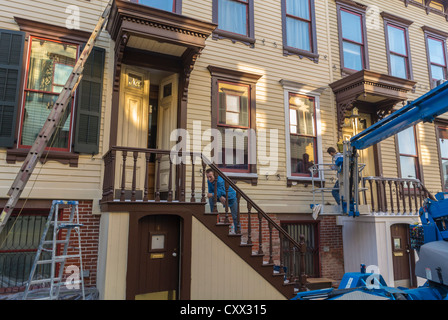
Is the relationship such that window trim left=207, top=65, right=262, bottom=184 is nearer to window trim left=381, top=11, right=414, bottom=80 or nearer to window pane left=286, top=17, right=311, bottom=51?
window pane left=286, top=17, right=311, bottom=51

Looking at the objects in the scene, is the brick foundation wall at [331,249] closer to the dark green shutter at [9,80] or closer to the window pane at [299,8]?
the window pane at [299,8]

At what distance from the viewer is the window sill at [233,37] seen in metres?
8.48

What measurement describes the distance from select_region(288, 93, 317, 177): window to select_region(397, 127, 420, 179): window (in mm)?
3629

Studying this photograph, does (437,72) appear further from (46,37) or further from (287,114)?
(46,37)

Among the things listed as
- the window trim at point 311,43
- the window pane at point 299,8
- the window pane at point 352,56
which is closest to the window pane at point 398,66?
the window pane at point 352,56

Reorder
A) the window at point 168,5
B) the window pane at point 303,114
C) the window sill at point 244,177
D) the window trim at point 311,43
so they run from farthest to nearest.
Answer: the window trim at point 311,43 → the window pane at point 303,114 → the window sill at point 244,177 → the window at point 168,5

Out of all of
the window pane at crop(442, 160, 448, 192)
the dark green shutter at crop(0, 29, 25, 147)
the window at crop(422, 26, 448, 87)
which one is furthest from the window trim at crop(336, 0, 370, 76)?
the dark green shutter at crop(0, 29, 25, 147)

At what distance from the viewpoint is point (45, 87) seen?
6.62 m

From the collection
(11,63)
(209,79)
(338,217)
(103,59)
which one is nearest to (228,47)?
(209,79)

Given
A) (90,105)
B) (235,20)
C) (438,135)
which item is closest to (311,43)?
(235,20)

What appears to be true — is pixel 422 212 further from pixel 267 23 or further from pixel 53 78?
pixel 53 78

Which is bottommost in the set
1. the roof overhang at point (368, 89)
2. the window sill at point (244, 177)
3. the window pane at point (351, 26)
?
the window sill at point (244, 177)

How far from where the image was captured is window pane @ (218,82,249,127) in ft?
27.5
